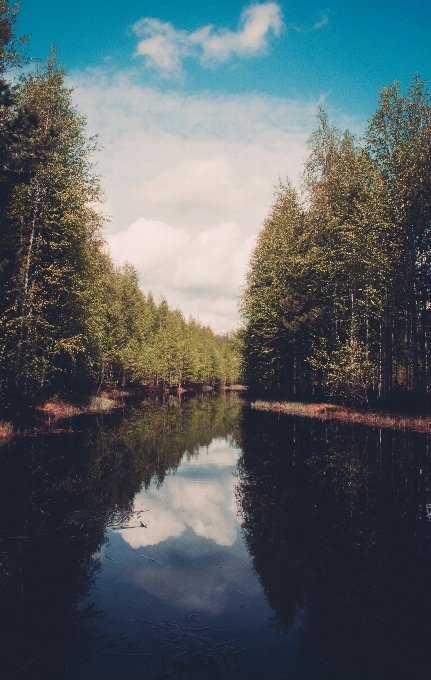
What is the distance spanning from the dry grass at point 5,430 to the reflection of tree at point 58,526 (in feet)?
2.84

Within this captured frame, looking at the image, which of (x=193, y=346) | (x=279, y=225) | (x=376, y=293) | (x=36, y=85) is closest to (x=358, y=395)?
(x=376, y=293)

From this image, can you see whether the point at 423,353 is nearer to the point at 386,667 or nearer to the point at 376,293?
the point at 376,293

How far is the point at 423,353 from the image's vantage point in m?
23.6

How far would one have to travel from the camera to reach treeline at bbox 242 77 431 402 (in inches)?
966

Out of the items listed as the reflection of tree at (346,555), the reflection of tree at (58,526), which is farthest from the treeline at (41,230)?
the reflection of tree at (346,555)

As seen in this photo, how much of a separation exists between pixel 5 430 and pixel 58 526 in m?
12.0

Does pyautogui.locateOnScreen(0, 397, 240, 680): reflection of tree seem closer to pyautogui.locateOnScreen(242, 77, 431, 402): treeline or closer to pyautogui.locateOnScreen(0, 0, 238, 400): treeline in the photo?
pyautogui.locateOnScreen(0, 0, 238, 400): treeline

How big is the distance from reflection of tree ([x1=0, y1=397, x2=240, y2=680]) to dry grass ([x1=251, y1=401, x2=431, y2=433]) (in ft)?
41.0

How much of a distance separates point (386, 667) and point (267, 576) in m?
2.35

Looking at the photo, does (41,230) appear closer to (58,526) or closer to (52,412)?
(52,412)

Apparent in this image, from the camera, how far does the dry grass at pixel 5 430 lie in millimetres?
17281

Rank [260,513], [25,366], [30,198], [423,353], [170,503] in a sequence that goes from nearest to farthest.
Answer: [260,513] → [170,503] → [25,366] → [30,198] → [423,353]

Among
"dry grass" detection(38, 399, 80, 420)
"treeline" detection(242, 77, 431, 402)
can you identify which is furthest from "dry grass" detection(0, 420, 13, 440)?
"treeline" detection(242, 77, 431, 402)

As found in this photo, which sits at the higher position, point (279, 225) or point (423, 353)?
point (279, 225)
